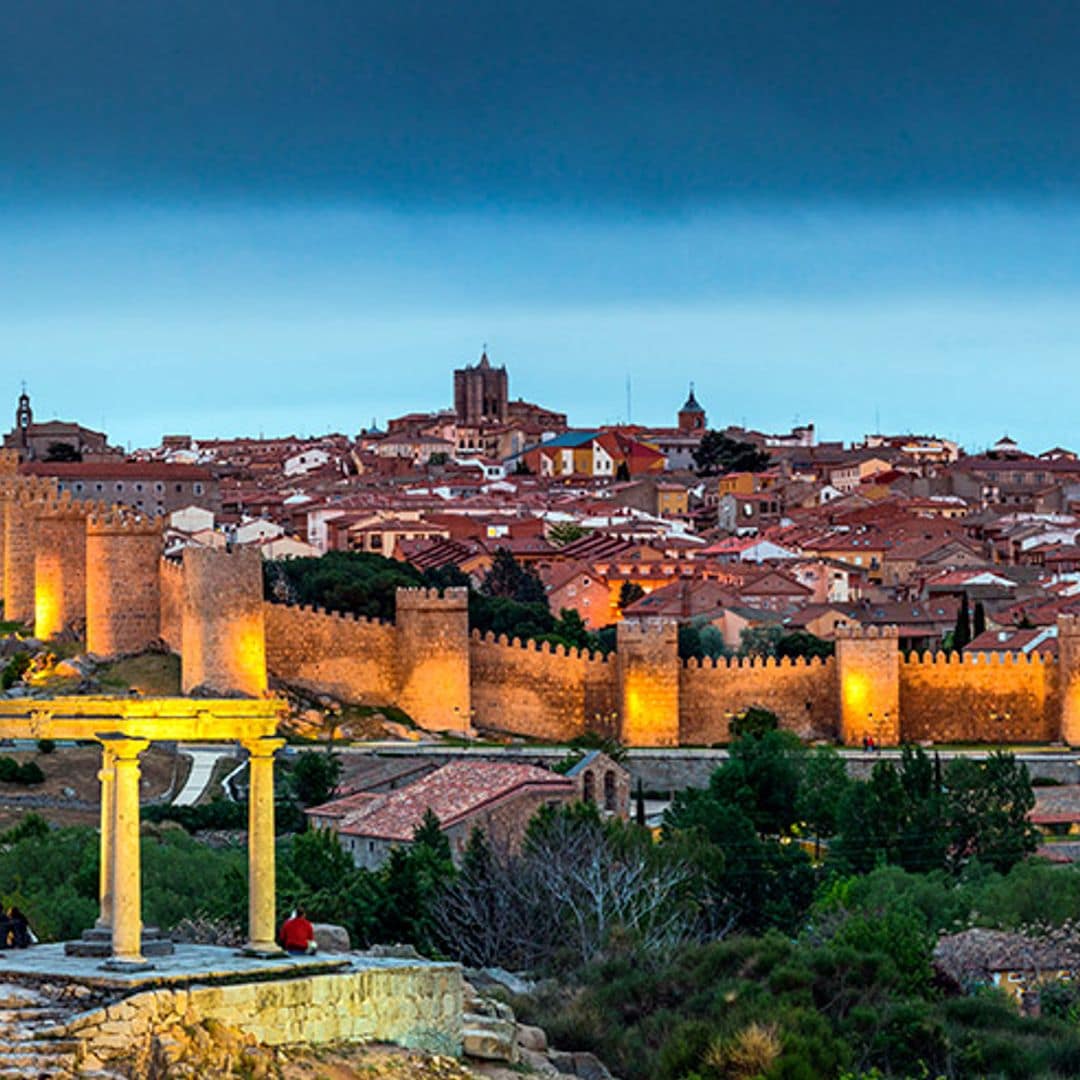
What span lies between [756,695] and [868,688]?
167cm

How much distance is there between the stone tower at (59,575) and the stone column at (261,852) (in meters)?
29.5

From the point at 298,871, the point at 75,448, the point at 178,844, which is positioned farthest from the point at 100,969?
the point at 75,448

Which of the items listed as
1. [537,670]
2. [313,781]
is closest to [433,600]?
[537,670]

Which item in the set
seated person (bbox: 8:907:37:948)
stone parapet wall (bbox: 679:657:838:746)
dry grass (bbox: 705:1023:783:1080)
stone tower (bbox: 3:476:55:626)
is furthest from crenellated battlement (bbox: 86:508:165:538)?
dry grass (bbox: 705:1023:783:1080)

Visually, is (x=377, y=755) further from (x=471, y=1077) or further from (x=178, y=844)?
(x=471, y=1077)

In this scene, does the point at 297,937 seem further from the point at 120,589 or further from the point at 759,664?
the point at 759,664

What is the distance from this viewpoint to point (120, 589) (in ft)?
145

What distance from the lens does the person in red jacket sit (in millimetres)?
16109

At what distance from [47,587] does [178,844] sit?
15.2m

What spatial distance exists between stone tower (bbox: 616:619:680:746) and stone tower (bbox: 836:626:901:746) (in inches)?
102

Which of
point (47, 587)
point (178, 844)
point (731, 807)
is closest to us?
point (178, 844)

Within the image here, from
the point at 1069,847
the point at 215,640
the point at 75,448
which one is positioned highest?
the point at 75,448

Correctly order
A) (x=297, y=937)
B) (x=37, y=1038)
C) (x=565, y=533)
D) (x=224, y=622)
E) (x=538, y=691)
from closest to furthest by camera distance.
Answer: (x=37, y=1038) < (x=297, y=937) < (x=224, y=622) < (x=538, y=691) < (x=565, y=533)

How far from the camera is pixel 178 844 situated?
31047 mm
